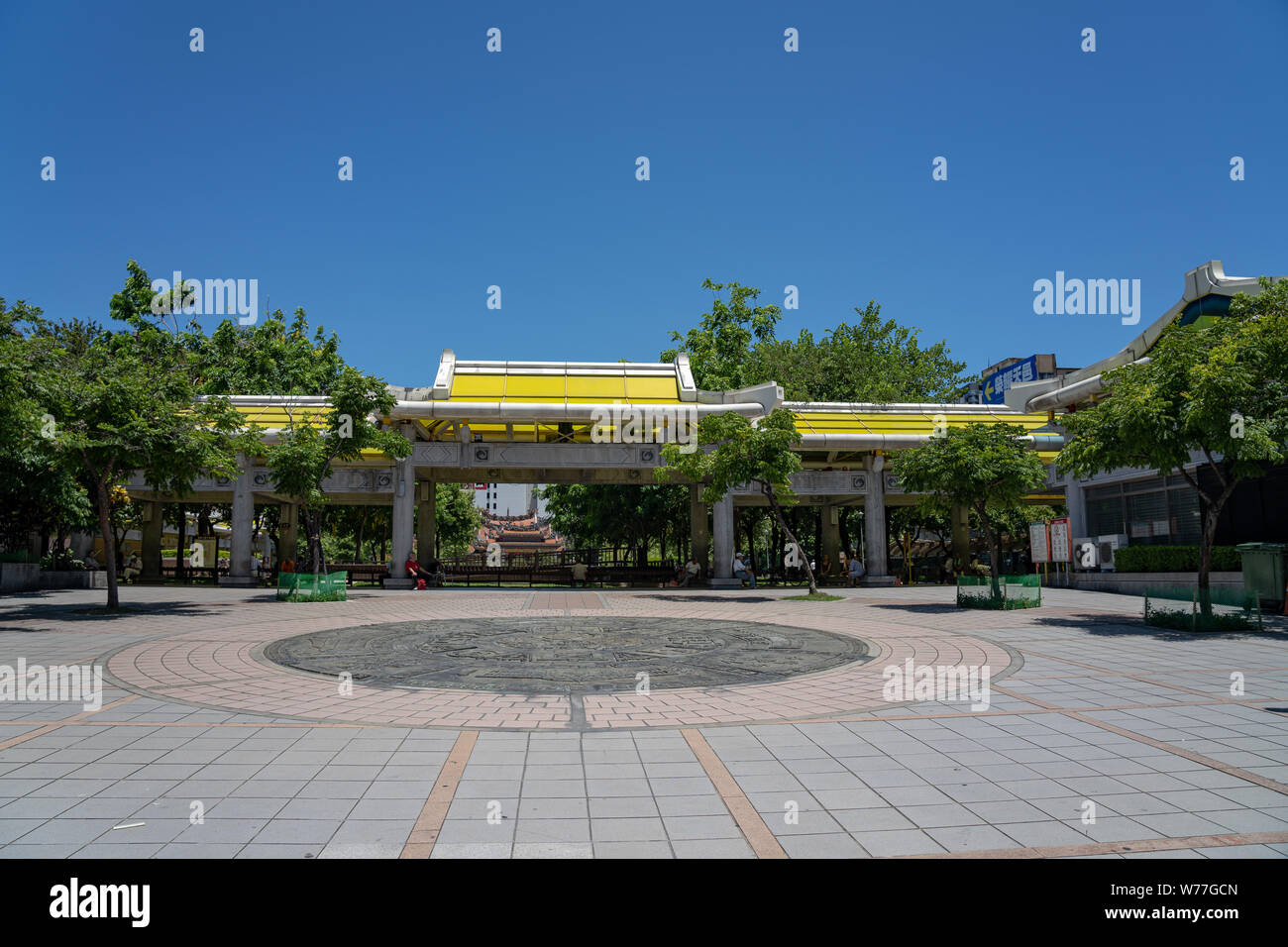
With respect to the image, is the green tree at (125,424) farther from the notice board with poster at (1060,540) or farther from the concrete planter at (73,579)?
the notice board with poster at (1060,540)

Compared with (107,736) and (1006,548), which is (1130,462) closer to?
(107,736)

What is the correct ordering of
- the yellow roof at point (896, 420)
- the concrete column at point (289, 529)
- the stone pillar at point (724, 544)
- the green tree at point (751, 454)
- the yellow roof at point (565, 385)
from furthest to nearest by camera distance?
1. the concrete column at point (289, 529)
2. the yellow roof at point (896, 420)
3. the stone pillar at point (724, 544)
4. the yellow roof at point (565, 385)
5. the green tree at point (751, 454)

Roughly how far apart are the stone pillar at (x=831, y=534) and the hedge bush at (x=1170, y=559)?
11310mm

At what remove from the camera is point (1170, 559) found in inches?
804

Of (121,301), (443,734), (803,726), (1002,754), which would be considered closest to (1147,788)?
(1002,754)

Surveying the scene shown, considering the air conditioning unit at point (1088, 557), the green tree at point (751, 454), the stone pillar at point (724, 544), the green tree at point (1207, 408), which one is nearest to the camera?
the green tree at point (1207, 408)

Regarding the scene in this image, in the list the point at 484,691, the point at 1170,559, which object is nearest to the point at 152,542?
the point at 484,691

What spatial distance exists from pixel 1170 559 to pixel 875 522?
902cm

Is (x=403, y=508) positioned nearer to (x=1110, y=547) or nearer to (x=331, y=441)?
(x=331, y=441)

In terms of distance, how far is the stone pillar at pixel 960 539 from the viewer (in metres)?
29.3

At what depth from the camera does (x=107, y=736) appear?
579 cm

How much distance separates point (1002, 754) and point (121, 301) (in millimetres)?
39860

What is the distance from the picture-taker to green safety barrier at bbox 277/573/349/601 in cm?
1903

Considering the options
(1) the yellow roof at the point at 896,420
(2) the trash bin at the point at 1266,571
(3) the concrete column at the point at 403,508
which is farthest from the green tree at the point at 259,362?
(2) the trash bin at the point at 1266,571
